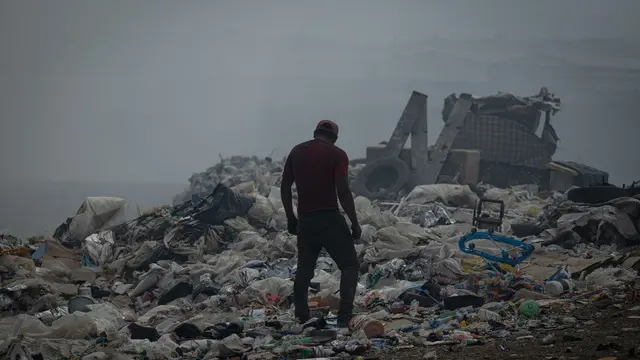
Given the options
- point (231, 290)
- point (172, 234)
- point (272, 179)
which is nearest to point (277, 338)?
point (231, 290)

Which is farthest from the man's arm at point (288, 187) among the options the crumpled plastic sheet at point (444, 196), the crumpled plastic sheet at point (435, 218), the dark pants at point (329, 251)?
the crumpled plastic sheet at point (444, 196)

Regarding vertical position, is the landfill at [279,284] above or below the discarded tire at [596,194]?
below

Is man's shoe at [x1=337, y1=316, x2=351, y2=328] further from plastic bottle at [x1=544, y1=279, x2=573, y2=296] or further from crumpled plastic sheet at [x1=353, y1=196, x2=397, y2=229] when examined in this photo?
crumpled plastic sheet at [x1=353, y1=196, x2=397, y2=229]

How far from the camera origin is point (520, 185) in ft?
67.8

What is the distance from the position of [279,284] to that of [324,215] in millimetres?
2105

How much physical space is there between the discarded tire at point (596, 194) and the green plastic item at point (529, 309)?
532cm

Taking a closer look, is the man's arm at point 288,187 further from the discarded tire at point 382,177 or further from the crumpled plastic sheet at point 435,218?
the discarded tire at point 382,177

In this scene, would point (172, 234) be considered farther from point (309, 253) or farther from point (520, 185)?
point (520, 185)

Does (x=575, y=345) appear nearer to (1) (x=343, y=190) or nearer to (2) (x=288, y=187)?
(1) (x=343, y=190)

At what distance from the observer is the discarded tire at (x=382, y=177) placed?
18.1 m

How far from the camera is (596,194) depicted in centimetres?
1112

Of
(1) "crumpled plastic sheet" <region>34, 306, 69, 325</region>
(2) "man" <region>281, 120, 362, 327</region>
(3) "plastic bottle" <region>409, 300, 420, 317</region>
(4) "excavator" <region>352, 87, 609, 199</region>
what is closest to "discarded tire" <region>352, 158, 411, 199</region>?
(4) "excavator" <region>352, 87, 609, 199</region>

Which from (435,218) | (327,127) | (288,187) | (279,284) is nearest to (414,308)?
(288,187)

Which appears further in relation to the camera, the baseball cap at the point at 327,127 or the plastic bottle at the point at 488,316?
the baseball cap at the point at 327,127
